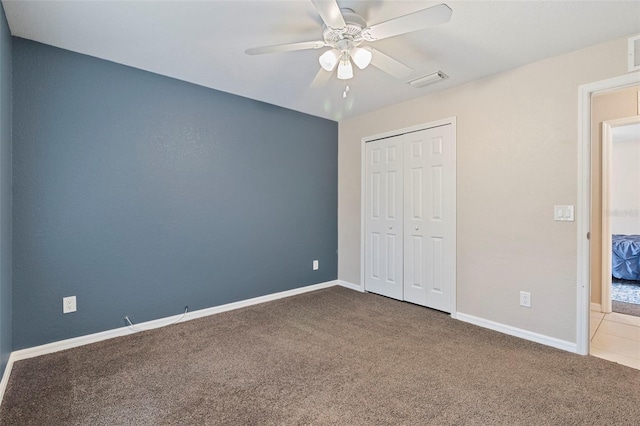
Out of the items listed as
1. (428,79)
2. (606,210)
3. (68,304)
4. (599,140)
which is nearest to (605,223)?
(606,210)

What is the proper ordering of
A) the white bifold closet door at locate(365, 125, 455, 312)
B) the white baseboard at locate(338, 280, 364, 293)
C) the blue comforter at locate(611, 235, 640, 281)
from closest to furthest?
the white bifold closet door at locate(365, 125, 455, 312) < the white baseboard at locate(338, 280, 364, 293) < the blue comforter at locate(611, 235, 640, 281)

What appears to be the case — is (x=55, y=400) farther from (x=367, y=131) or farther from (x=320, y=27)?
(x=367, y=131)

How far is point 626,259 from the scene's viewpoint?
4.36 meters

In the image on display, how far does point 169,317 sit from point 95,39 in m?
2.37

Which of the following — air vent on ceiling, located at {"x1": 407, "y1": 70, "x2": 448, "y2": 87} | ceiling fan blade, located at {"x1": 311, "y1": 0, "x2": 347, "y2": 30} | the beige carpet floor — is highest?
air vent on ceiling, located at {"x1": 407, "y1": 70, "x2": 448, "y2": 87}

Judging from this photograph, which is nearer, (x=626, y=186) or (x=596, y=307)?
(x=596, y=307)

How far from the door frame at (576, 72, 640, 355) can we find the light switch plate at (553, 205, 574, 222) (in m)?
0.04

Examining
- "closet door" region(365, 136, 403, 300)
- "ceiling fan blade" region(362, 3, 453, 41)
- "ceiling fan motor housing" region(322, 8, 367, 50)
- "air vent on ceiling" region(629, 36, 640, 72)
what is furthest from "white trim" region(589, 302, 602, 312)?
"ceiling fan motor housing" region(322, 8, 367, 50)

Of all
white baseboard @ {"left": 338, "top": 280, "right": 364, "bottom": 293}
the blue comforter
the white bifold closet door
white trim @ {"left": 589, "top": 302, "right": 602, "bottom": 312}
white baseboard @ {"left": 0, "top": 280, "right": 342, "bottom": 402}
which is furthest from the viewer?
the blue comforter

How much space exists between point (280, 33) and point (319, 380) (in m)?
2.33

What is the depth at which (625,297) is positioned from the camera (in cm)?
380

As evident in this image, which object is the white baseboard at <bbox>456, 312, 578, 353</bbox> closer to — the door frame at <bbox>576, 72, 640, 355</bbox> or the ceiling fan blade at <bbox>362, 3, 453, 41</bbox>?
the door frame at <bbox>576, 72, 640, 355</bbox>

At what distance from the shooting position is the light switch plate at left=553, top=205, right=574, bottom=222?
7.92 ft

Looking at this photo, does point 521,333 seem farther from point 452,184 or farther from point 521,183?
point 452,184
